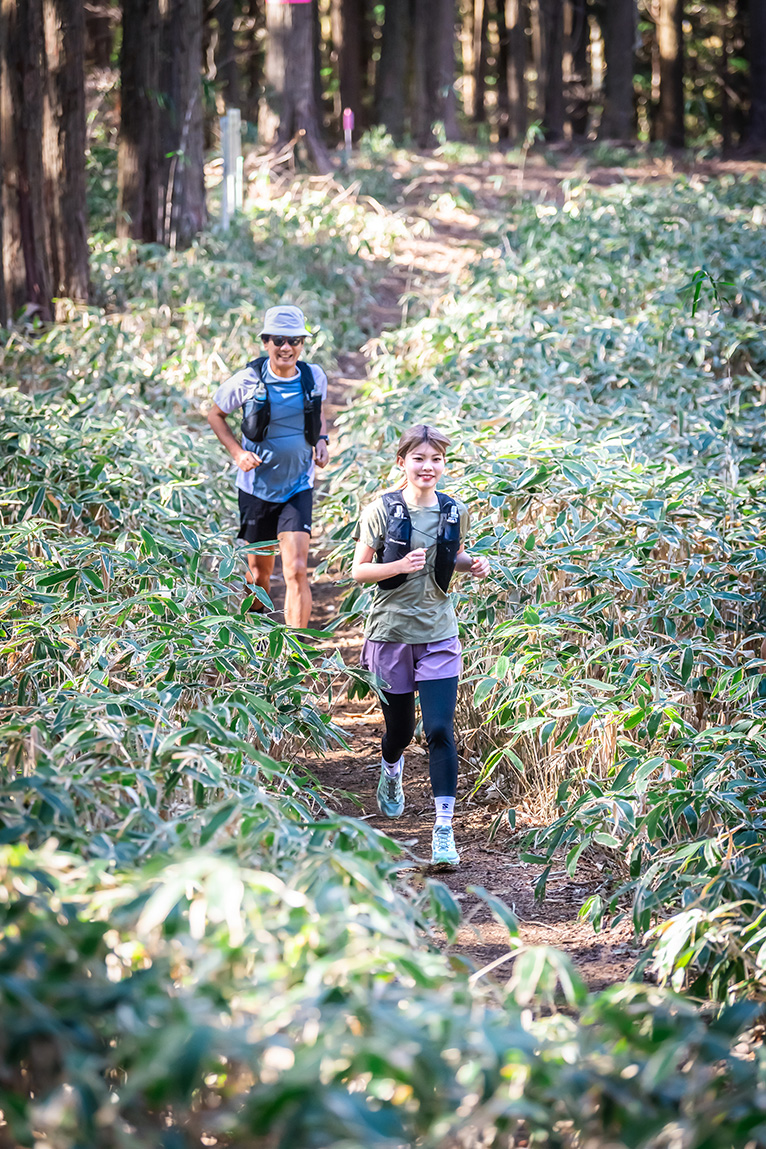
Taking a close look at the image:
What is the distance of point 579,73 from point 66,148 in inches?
769

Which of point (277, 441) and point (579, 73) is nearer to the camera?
point (277, 441)

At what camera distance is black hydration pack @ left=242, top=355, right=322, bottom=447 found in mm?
5234

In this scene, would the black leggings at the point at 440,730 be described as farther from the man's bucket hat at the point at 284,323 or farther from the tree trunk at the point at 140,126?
the tree trunk at the point at 140,126

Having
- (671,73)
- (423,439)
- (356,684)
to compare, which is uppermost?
(671,73)

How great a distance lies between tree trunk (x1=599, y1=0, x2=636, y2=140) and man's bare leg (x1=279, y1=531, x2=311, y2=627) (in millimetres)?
16340

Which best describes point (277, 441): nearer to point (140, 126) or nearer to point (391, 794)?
point (391, 794)

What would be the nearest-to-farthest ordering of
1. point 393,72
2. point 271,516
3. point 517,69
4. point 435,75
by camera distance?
point 271,516 → point 435,75 → point 393,72 → point 517,69

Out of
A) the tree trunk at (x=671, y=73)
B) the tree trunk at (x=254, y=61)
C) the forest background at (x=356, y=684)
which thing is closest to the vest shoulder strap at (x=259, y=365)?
the forest background at (x=356, y=684)

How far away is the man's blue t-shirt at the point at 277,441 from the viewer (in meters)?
5.31

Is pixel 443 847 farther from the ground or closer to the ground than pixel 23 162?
closer to the ground

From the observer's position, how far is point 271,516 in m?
5.37

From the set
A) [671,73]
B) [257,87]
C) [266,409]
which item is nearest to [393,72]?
[671,73]

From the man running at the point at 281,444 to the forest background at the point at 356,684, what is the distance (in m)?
0.31

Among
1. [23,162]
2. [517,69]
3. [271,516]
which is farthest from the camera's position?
[517,69]
